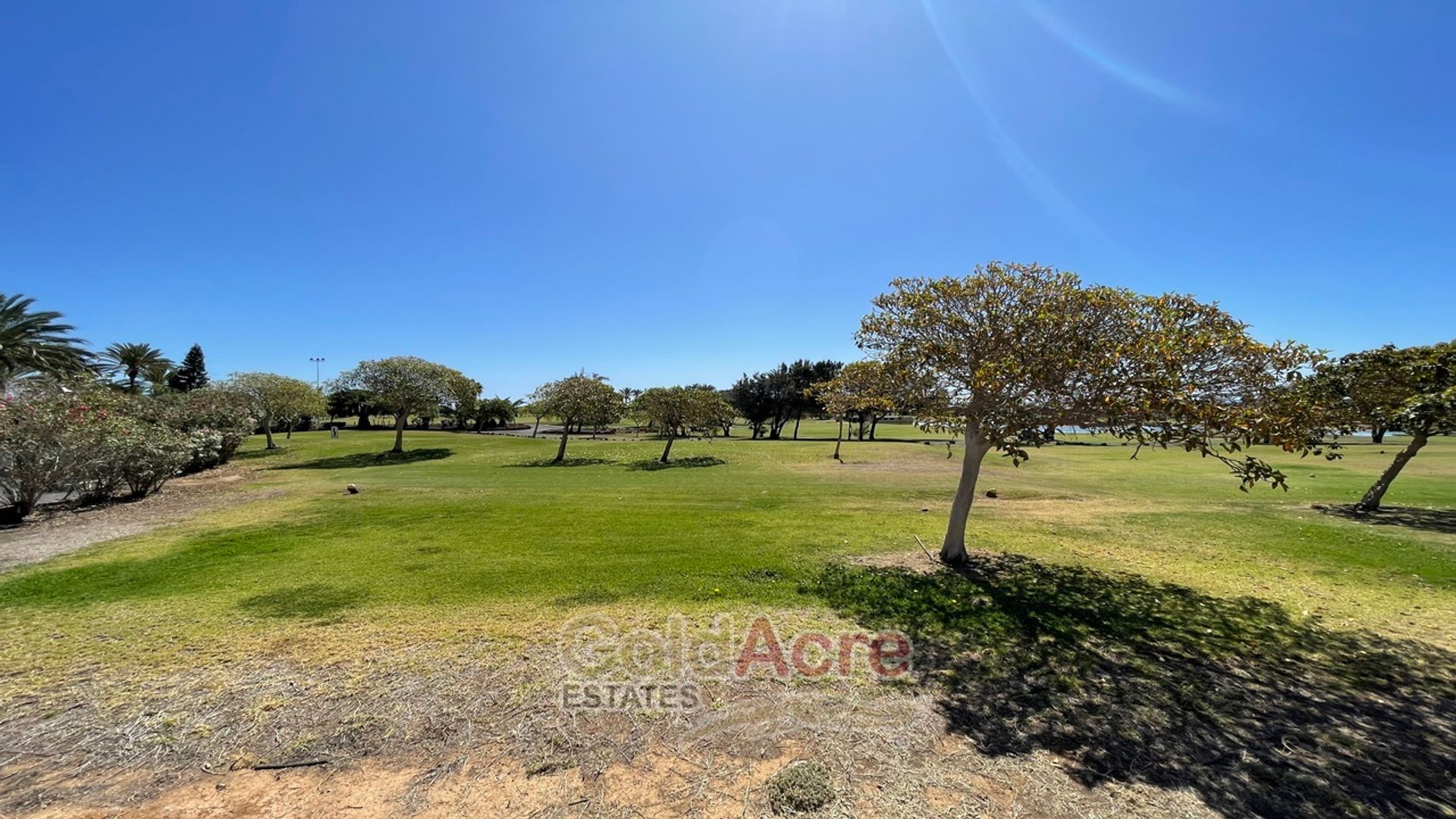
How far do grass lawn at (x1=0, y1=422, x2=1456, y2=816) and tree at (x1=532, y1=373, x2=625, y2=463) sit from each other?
17.9m

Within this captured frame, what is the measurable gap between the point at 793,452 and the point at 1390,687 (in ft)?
106

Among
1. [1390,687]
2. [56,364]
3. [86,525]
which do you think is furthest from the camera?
[56,364]

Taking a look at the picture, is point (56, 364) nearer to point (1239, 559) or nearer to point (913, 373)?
point (913, 373)

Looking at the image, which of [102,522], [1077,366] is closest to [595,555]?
[1077,366]

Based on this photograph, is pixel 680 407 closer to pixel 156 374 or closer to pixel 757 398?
pixel 757 398

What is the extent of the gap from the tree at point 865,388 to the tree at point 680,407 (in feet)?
79.5

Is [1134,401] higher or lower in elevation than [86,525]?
higher

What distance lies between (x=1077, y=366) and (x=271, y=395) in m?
48.2

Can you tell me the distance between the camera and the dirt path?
996cm

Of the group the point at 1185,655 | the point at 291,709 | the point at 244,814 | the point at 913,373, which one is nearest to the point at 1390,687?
the point at 1185,655

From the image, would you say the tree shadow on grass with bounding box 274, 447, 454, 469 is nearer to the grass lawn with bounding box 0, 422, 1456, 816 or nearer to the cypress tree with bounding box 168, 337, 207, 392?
the grass lawn with bounding box 0, 422, 1456, 816

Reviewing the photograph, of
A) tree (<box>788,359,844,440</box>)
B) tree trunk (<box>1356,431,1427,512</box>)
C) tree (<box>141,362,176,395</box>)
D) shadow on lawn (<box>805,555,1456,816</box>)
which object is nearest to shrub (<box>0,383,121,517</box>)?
shadow on lawn (<box>805,555,1456,816</box>)

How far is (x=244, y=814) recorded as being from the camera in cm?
340

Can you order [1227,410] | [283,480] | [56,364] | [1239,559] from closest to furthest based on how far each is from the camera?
[1227,410] < [1239,559] < [283,480] < [56,364]
